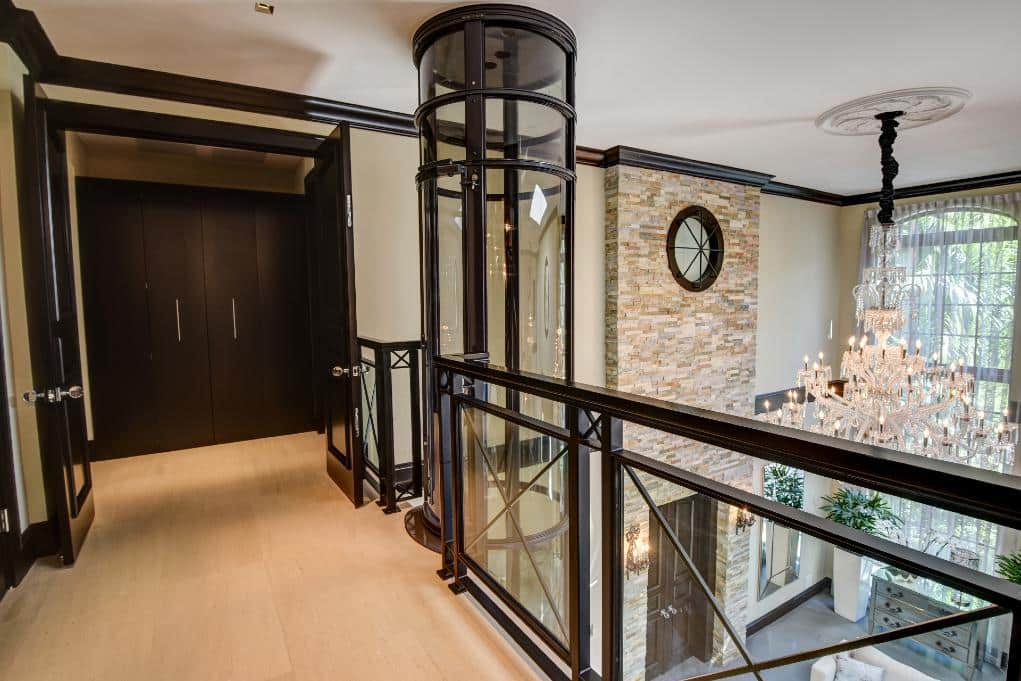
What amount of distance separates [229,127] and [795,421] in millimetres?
4316

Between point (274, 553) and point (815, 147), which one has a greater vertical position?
point (815, 147)

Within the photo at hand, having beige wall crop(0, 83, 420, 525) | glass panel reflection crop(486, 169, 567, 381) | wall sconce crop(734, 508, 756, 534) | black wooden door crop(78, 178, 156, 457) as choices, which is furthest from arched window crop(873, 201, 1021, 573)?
black wooden door crop(78, 178, 156, 457)

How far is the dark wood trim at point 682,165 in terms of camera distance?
4652 millimetres

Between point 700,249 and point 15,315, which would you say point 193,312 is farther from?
point 700,249

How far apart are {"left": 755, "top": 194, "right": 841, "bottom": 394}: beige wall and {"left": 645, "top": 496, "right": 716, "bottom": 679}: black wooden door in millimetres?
5072

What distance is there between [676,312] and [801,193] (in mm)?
2619

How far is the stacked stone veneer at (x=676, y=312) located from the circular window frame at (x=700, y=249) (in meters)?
0.06

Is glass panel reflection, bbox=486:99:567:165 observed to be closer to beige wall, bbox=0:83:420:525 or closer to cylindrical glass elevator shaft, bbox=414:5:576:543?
cylindrical glass elevator shaft, bbox=414:5:576:543

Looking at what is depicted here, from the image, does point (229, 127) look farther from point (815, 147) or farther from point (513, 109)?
point (815, 147)

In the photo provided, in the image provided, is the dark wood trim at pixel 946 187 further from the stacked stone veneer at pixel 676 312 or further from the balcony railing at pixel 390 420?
the balcony railing at pixel 390 420

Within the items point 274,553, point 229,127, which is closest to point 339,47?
point 229,127

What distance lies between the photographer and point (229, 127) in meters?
2.92

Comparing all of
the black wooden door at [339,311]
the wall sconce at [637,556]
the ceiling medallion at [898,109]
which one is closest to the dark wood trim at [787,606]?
the wall sconce at [637,556]

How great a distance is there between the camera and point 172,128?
2795 millimetres
